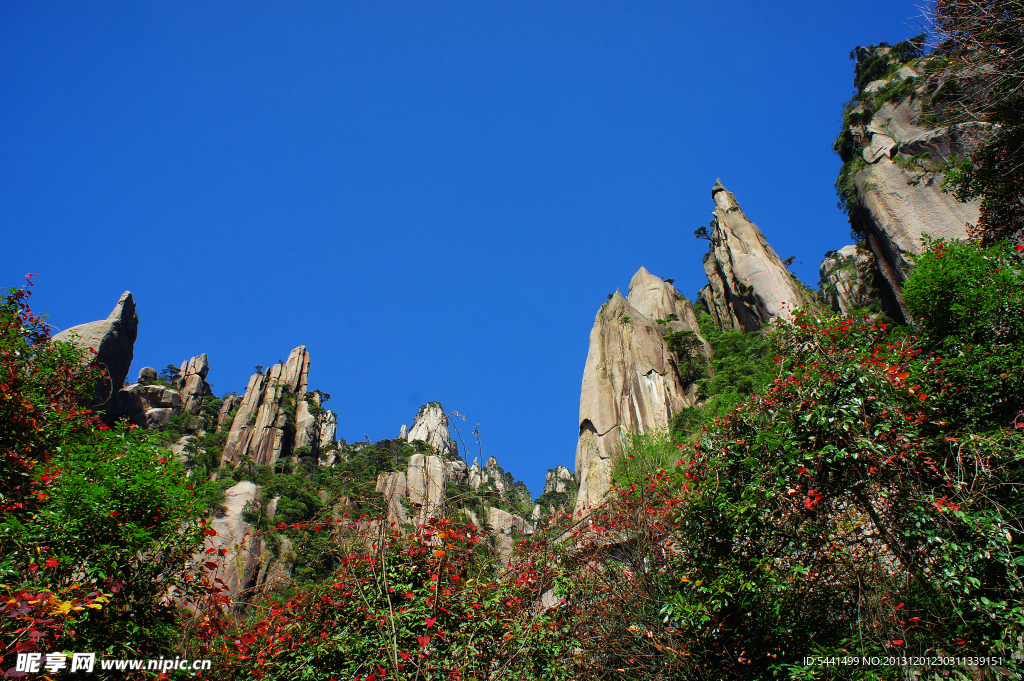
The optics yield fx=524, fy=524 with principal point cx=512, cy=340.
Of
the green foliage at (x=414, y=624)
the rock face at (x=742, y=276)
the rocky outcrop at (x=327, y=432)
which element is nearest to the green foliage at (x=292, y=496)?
the rocky outcrop at (x=327, y=432)

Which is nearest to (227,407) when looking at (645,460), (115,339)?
(115,339)

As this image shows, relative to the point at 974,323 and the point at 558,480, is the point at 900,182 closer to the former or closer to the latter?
the point at 974,323

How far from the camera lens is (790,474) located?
20.1 feet

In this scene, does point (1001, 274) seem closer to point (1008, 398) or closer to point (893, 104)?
point (1008, 398)

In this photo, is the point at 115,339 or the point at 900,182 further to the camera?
the point at 115,339

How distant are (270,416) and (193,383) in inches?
624

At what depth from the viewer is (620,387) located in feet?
92.6

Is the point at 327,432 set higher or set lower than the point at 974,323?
higher

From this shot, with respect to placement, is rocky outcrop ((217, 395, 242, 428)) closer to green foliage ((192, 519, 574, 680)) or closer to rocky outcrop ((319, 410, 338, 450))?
rocky outcrop ((319, 410, 338, 450))

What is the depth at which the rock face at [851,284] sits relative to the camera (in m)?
25.8

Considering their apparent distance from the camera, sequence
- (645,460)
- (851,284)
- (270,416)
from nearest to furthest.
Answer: (645,460) → (851,284) → (270,416)

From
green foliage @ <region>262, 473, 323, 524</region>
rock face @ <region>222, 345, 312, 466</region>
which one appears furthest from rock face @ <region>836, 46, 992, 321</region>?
rock face @ <region>222, 345, 312, 466</region>

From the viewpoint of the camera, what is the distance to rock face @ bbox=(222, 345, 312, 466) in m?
54.3

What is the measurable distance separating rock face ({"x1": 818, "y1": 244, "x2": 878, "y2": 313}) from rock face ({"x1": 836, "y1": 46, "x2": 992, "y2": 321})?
6.25 feet
